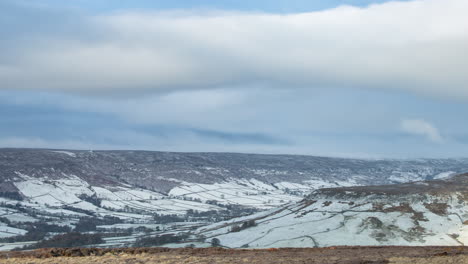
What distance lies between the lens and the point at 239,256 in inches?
1414

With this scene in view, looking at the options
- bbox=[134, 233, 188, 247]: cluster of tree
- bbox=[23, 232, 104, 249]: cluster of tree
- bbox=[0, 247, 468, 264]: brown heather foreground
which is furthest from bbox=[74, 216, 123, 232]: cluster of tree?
bbox=[0, 247, 468, 264]: brown heather foreground

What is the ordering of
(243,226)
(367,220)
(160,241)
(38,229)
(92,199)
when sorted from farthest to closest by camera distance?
(92,199)
(38,229)
(243,226)
(160,241)
(367,220)

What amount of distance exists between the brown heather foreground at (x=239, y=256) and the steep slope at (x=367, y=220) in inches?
963

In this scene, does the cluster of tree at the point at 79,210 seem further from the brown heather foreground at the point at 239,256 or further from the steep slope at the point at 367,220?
the brown heather foreground at the point at 239,256

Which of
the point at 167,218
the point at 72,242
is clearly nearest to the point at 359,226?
the point at 72,242

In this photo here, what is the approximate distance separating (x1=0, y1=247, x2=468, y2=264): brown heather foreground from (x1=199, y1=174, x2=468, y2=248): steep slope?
24.5 metres

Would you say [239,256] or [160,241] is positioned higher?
[239,256]

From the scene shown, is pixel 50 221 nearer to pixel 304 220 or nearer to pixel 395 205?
pixel 304 220

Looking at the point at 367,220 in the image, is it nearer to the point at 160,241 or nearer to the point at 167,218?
the point at 160,241

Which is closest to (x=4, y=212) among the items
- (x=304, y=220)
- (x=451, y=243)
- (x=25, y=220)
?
(x=25, y=220)

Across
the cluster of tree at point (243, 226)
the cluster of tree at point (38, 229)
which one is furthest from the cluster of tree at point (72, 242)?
the cluster of tree at point (243, 226)

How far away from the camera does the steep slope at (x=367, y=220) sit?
63.9m

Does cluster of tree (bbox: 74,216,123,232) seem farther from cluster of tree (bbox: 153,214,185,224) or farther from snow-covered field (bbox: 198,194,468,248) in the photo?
snow-covered field (bbox: 198,194,468,248)

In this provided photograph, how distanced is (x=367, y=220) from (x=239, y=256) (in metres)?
37.6
